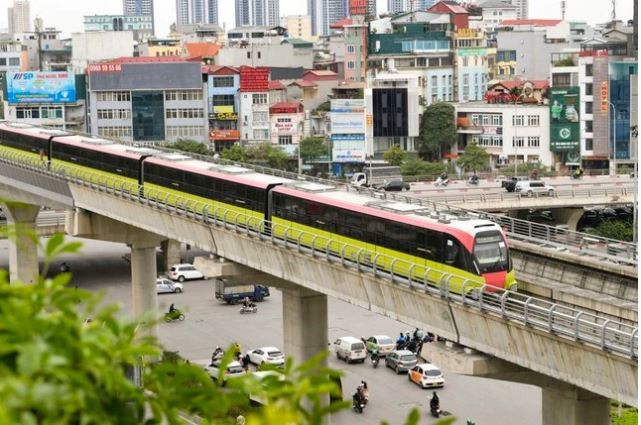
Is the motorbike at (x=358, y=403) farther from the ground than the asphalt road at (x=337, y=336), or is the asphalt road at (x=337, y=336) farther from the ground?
the motorbike at (x=358, y=403)

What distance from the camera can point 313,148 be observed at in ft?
311

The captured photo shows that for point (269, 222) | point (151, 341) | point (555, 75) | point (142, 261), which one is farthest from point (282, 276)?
point (555, 75)

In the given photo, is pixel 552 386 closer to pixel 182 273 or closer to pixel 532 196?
pixel 182 273

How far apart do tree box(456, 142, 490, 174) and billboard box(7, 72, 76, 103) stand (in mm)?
26755

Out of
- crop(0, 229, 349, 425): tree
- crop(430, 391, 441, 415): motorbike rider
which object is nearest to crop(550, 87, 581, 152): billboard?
crop(430, 391, 441, 415): motorbike rider

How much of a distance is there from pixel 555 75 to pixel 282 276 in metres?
60.3

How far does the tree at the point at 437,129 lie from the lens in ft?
319

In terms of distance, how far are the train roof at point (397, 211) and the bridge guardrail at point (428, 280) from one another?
0.79 m

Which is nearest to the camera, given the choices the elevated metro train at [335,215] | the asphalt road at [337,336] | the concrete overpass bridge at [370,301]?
the concrete overpass bridge at [370,301]

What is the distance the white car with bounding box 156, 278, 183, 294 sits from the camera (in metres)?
58.1

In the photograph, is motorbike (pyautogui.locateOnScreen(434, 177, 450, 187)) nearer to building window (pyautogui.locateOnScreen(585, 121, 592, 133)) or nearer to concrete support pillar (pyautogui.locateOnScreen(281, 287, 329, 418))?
building window (pyautogui.locateOnScreen(585, 121, 592, 133))

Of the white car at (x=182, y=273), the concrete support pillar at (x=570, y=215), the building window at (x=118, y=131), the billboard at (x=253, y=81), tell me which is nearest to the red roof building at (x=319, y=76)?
the billboard at (x=253, y=81)

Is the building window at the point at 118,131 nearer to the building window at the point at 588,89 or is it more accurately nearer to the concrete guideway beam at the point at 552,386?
the building window at the point at 588,89

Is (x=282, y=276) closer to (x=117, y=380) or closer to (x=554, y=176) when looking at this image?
(x=117, y=380)
